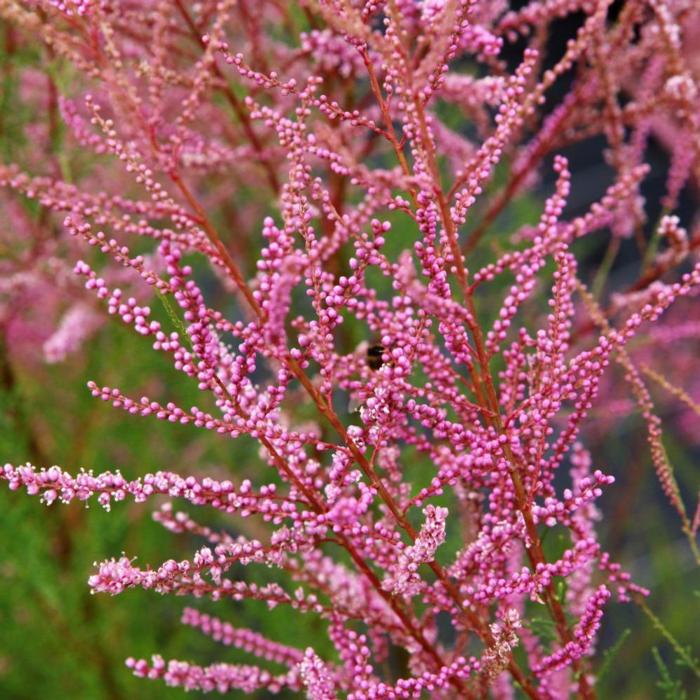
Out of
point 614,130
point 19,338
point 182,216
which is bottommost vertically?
point 19,338

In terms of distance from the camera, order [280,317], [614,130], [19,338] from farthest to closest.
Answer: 1. [19,338]
2. [614,130]
3. [280,317]

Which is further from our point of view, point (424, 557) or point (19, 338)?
point (19, 338)

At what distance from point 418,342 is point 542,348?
0.08 m

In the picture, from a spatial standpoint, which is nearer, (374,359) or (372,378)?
(372,378)

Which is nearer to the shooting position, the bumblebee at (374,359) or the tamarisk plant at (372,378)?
the tamarisk plant at (372,378)

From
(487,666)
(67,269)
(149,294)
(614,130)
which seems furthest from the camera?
(149,294)

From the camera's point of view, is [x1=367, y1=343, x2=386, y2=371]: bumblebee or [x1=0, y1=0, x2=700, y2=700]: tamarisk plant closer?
→ [x1=0, y1=0, x2=700, y2=700]: tamarisk plant

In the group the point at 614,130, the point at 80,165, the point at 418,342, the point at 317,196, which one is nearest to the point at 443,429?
the point at 418,342

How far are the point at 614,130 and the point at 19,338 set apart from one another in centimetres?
103

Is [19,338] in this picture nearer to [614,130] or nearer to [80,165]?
[80,165]

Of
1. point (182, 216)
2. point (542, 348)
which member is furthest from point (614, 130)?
point (182, 216)

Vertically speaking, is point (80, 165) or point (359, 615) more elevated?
point (80, 165)

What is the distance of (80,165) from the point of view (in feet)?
3.59

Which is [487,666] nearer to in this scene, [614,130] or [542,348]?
[542,348]
